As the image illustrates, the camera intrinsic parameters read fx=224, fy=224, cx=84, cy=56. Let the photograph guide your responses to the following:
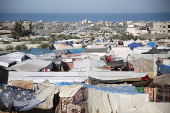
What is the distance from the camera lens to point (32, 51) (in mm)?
13703

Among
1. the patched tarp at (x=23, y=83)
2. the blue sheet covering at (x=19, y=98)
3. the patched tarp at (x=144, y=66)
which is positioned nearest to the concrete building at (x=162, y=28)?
the patched tarp at (x=144, y=66)

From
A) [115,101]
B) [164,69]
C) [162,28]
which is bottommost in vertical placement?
[115,101]

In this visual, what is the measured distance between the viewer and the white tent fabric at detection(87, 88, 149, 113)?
4160 mm

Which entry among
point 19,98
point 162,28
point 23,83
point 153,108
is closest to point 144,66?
point 23,83

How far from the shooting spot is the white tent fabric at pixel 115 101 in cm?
416

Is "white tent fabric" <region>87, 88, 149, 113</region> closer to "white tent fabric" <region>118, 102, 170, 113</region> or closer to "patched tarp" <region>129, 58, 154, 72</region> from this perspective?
"white tent fabric" <region>118, 102, 170, 113</region>

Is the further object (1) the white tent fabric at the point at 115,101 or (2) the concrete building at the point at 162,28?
→ (2) the concrete building at the point at 162,28

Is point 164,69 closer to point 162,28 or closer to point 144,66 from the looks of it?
point 144,66

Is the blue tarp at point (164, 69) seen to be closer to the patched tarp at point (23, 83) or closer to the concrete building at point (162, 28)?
the patched tarp at point (23, 83)

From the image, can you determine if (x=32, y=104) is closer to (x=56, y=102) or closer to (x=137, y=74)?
(x=56, y=102)

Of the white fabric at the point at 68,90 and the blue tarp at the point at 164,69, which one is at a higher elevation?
the blue tarp at the point at 164,69

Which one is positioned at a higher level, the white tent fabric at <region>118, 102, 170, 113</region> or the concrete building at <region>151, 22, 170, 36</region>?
the concrete building at <region>151, 22, 170, 36</region>

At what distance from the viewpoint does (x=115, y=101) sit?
13.8 ft

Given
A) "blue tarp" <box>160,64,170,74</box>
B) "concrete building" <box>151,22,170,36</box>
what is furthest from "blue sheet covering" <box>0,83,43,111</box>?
"concrete building" <box>151,22,170,36</box>
